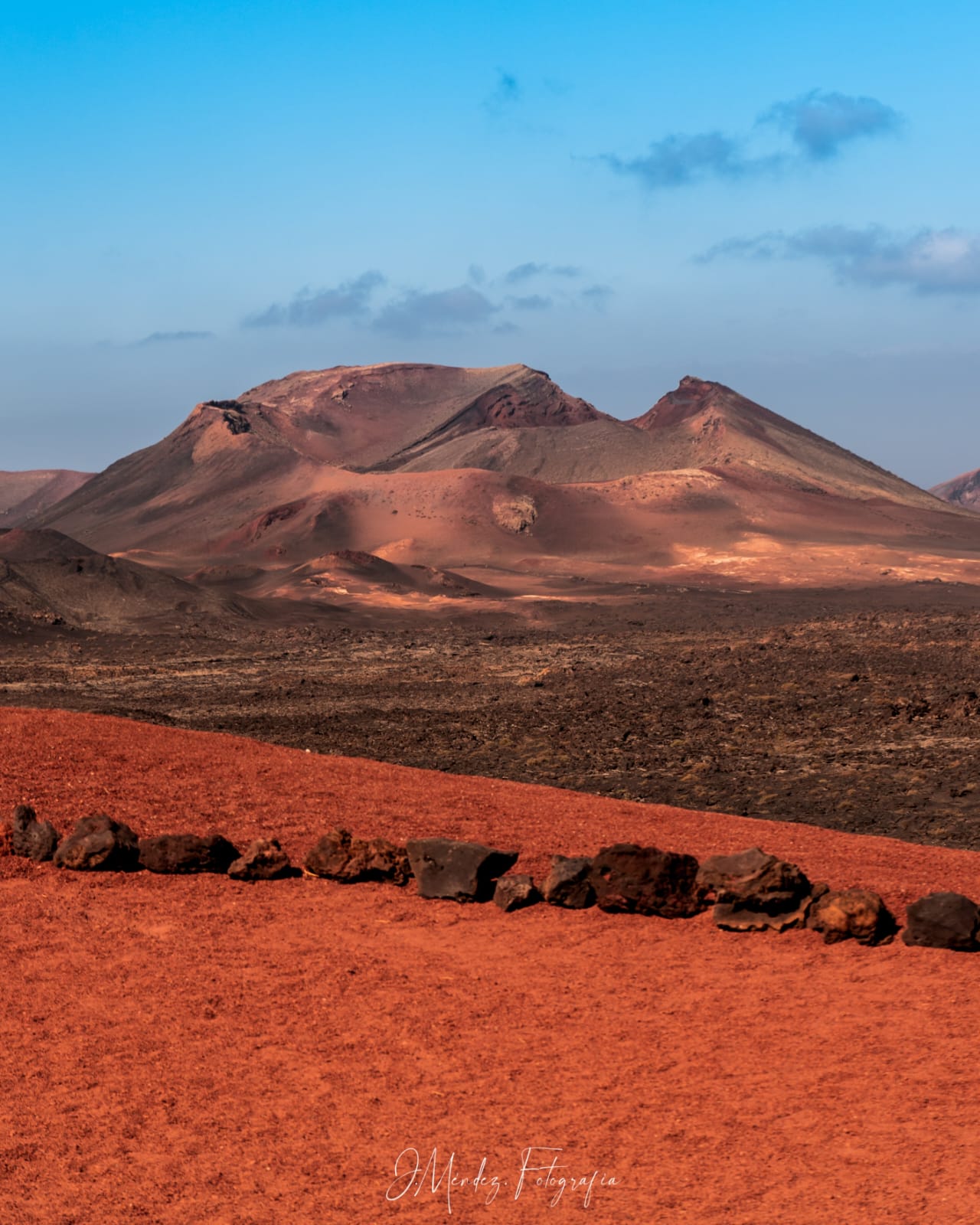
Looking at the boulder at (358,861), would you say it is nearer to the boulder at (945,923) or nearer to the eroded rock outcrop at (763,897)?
the eroded rock outcrop at (763,897)

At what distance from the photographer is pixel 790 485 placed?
4382 inches

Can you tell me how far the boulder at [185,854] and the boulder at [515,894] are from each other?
2503mm

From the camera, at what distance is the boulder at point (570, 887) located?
10.5 meters

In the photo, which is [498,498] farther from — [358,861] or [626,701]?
[358,861]

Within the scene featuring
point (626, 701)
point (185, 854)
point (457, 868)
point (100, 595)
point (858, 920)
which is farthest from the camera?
point (100, 595)

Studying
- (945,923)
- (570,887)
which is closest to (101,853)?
(570,887)

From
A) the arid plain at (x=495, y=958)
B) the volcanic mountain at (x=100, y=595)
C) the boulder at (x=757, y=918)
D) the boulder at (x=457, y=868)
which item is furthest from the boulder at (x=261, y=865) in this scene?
the volcanic mountain at (x=100, y=595)

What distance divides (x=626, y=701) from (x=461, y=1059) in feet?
67.2

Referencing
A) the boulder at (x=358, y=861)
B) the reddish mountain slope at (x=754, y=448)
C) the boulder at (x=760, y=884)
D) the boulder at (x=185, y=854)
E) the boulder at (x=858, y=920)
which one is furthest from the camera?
the reddish mountain slope at (x=754, y=448)

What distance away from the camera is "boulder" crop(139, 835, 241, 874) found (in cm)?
1141

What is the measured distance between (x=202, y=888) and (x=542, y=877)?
9.43 feet

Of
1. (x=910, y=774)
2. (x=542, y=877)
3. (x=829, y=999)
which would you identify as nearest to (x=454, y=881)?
(x=542, y=877)

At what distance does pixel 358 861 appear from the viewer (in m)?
11.3

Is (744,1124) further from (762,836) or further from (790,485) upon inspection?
(790,485)
